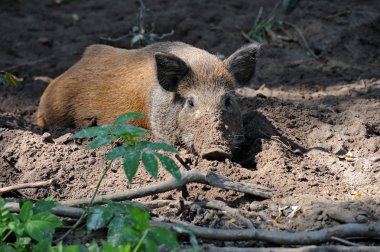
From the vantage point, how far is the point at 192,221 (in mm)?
4090

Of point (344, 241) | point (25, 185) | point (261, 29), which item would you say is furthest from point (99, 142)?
point (261, 29)

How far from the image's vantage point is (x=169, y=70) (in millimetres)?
5879

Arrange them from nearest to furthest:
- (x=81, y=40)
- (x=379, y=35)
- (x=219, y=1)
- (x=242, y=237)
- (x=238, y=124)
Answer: (x=242, y=237) < (x=238, y=124) < (x=379, y=35) < (x=81, y=40) < (x=219, y=1)

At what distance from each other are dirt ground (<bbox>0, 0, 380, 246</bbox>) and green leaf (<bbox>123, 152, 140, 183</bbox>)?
0.70 meters

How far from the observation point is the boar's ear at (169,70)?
5797 millimetres

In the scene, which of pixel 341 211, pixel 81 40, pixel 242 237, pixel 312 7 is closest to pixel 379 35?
pixel 312 7

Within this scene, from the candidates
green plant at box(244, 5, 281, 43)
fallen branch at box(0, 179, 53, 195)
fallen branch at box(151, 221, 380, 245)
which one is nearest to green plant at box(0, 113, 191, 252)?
fallen branch at box(151, 221, 380, 245)

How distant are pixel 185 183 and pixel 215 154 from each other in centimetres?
85

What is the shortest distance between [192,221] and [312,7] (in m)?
5.51

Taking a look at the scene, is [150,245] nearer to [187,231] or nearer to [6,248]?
[187,231]

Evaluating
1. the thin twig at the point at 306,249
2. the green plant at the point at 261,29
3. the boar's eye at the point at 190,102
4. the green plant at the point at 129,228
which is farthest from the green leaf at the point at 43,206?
the green plant at the point at 261,29

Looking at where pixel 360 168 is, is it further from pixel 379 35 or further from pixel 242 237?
pixel 379 35

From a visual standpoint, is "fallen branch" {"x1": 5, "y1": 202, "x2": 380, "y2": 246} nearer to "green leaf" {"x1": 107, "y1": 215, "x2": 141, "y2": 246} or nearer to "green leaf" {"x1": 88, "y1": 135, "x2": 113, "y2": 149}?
"green leaf" {"x1": 107, "y1": 215, "x2": 141, "y2": 246}

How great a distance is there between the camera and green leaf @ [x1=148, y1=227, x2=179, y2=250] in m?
3.21
